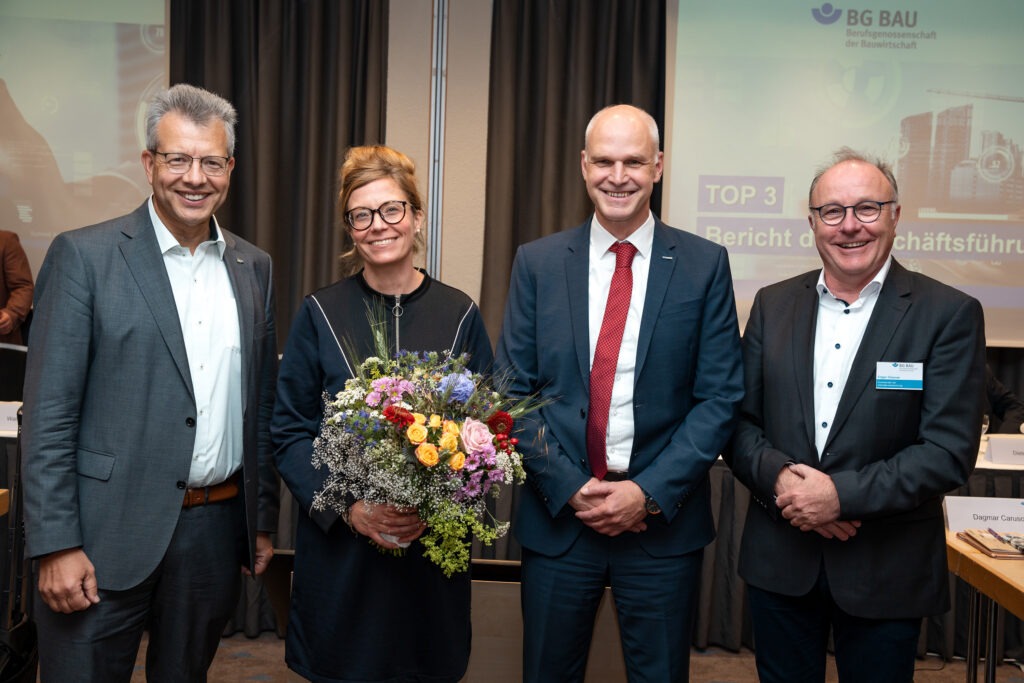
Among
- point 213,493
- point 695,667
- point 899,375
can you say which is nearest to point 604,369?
point 899,375

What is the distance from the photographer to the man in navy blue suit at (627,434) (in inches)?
93.5

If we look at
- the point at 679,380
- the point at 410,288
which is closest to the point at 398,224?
the point at 410,288

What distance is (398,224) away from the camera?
246cm

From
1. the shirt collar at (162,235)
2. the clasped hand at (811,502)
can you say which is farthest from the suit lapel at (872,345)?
the shirt collar at (162,235)

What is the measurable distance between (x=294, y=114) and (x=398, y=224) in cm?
363

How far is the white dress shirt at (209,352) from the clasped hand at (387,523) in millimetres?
358

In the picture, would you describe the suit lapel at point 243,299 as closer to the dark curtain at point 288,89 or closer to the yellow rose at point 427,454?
the yellow rose at point 427,454

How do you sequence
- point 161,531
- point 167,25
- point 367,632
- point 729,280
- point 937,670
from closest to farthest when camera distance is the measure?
point 161,531 < point 367,632 < point 729,280 < point 937,670 < point 167,25

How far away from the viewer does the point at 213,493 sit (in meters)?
2.32

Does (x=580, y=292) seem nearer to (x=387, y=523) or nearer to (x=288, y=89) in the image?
(x=387, y=523)

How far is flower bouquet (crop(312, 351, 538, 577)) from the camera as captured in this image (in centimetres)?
203

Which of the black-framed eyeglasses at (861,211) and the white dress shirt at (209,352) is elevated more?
the black-framed eyeglasses at (861,211)

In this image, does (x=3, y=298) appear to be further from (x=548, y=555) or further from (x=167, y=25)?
(x=548, y=555)

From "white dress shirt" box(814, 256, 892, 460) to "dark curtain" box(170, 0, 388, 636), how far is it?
3.81m
